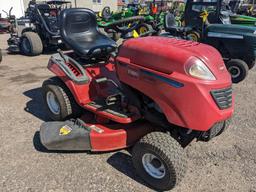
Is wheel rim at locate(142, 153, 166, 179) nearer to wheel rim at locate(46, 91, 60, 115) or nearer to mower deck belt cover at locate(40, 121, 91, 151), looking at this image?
mower deck belt cover at locate(40, 121, 91, 151)

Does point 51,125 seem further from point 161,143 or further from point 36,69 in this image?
point 36,69

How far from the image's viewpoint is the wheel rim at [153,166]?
8.18ft

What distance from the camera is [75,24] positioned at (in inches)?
145

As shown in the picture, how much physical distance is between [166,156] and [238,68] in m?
4.08

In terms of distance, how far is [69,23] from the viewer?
362cm

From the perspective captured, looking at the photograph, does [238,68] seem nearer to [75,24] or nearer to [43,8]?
[75,24]

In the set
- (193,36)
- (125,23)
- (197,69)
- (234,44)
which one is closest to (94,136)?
(197,69)

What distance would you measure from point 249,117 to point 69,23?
9.12 feet

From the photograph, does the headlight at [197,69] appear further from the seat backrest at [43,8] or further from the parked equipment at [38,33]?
the seat backrest at [43,8]

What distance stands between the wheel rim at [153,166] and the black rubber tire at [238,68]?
12.9 feet

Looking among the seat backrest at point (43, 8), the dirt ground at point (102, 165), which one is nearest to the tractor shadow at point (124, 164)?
the dirt ground at point (102, 165)

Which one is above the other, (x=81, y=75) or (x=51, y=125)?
(x=81, y=75)

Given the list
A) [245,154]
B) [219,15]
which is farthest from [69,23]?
[219,15]

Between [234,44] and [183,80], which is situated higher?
[183,80]
